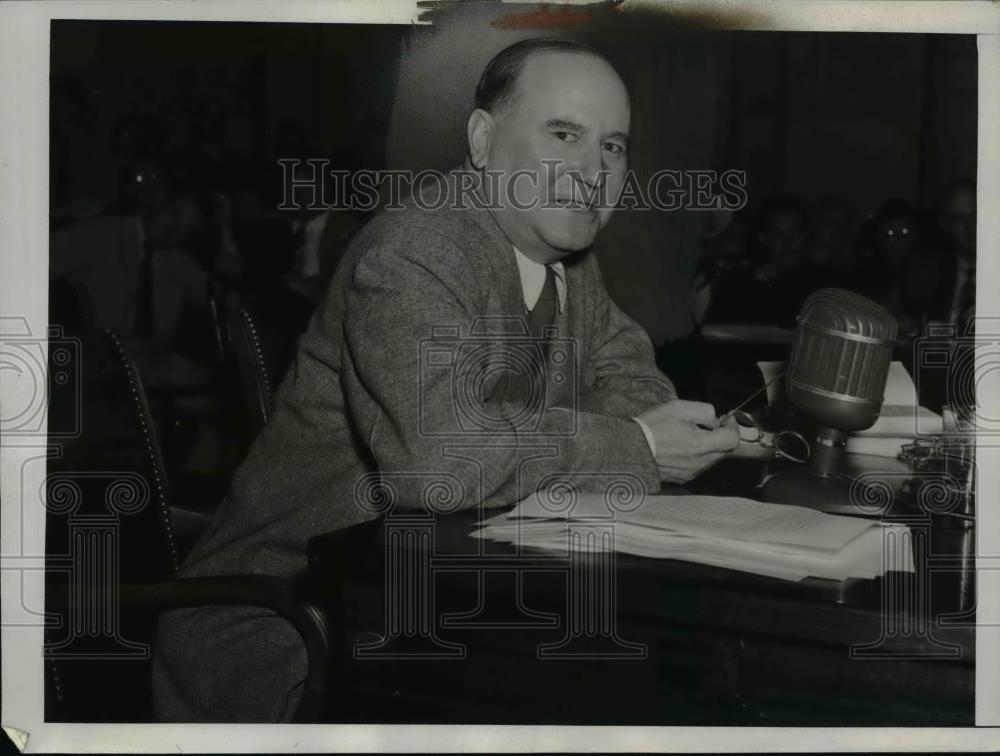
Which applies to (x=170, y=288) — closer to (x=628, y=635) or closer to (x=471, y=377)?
(x=471, y=377)

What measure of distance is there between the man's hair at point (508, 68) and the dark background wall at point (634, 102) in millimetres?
Result: 14

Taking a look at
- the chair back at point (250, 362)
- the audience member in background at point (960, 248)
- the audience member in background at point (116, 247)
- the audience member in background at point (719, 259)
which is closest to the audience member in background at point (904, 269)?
the audience member in background at point (960, 248)

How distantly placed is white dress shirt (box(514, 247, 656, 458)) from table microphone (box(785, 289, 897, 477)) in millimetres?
332

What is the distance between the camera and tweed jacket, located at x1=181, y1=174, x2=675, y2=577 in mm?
1327

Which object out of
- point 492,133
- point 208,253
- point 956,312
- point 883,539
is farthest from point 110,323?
point 956,312

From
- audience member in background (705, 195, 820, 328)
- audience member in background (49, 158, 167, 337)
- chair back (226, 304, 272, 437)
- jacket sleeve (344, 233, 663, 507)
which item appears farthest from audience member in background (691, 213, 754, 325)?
audience member in background (49, 158, 167, 337)

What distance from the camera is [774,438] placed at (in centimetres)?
148

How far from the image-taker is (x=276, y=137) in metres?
1.45

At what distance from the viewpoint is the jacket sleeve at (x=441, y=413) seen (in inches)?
51.6

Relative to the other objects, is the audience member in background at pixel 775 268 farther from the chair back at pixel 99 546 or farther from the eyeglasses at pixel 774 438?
the chair back at pixel 99 546

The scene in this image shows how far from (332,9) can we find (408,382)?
538mm

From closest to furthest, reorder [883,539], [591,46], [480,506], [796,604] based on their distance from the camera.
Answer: [796,604], [883,539], [480,506], [591,46]

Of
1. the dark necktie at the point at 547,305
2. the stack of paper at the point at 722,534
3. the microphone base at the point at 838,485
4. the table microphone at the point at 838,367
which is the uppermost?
the dark necktie at the point at 547,305

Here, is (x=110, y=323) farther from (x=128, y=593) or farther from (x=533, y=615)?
(x=533, y=615)
